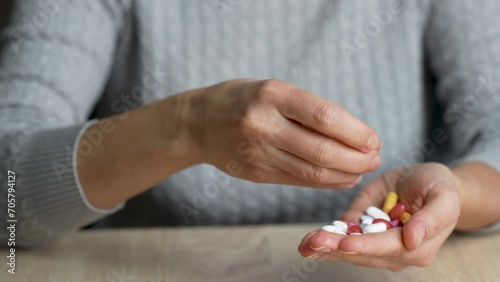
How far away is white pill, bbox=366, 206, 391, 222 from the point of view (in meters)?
0.71

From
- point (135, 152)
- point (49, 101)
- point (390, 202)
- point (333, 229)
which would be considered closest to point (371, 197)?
point (390, 202)

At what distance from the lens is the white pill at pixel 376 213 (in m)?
0.71

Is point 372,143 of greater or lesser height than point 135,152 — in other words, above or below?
above

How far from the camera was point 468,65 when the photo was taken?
971 mm

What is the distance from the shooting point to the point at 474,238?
840 mm

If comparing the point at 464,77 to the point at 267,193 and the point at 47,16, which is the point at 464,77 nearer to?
the point at 267,193

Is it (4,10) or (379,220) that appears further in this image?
(4,10)

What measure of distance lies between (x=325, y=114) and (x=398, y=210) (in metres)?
0.15

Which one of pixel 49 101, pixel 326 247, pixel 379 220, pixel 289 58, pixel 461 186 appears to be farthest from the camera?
pixel 289 58

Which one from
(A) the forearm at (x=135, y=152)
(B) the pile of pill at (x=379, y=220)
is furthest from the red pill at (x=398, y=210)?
(A) the forearm at (x=135, y=152)

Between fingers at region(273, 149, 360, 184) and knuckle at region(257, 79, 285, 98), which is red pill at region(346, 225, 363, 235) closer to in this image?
fingers at region(273, 149, 360, 184)

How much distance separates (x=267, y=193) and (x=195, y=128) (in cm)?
32

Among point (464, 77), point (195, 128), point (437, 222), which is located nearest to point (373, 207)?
point (437, 222)

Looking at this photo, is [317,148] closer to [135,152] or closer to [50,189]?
[135,152]
